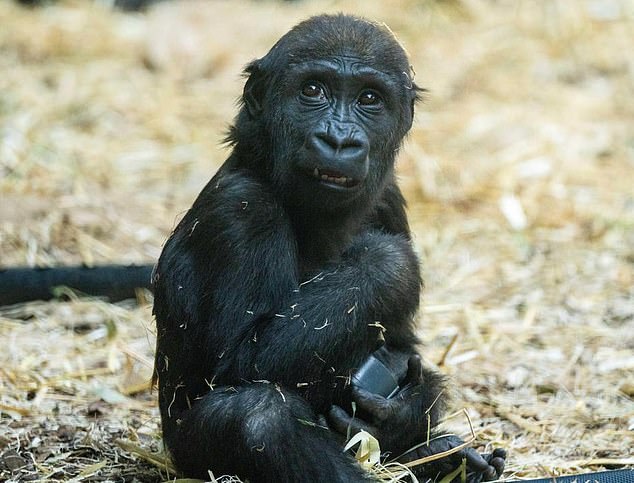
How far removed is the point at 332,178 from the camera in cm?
404

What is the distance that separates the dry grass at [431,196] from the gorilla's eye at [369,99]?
0.68 m

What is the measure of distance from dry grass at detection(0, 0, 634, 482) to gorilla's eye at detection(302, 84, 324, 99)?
0.86m

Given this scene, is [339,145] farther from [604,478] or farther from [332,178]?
[604,478]

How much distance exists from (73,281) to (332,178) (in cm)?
281

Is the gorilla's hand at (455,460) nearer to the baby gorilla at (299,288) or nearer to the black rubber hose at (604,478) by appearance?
the baby gorilla at (299,288)

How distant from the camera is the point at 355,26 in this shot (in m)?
4.28

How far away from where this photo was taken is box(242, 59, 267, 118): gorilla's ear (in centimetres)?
436

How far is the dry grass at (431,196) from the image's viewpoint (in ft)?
17.0

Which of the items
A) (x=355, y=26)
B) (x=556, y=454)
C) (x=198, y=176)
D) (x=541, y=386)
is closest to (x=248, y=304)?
(x=355, y=26)

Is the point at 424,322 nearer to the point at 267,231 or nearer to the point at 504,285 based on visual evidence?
the point at 504,285

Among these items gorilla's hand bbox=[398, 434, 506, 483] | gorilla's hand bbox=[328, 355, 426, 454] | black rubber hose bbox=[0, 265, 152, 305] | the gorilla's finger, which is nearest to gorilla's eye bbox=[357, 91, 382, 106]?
gorilla's hand bbox=[328, 355, 426, 454]

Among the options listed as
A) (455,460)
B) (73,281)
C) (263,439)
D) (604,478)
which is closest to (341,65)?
(263,439)

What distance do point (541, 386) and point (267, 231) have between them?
91.0 inches

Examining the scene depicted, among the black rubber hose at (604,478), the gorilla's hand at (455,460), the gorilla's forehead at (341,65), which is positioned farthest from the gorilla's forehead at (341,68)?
the black rubber hose at (604,478)
